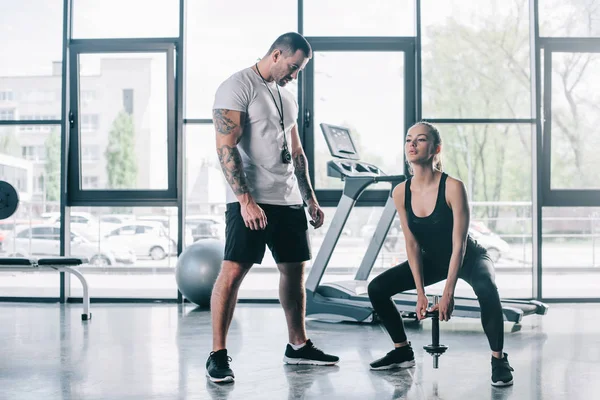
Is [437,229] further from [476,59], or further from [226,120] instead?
[476,59]

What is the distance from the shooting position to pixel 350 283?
13.6 ft

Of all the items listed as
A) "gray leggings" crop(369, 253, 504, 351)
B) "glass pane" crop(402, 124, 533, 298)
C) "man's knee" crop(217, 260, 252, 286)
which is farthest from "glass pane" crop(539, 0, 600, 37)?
"man's knee" crop(217, 260, 252, 286)

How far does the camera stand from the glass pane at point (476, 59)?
4965mm

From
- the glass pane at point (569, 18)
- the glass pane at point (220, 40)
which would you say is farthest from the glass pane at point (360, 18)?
the glass pane at point (569, 18)

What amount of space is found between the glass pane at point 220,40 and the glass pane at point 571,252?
2.27 metres

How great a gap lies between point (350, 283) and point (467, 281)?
1722 mm

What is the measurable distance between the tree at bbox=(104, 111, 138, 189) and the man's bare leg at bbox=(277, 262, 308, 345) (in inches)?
107

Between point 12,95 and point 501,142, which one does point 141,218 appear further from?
point 501,142

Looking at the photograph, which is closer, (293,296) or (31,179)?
(293,296)

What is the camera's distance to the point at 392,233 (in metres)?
5.51

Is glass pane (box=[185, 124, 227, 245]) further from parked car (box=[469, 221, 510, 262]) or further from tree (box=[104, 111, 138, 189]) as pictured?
parked car (box=[469, 221, 510, 262])

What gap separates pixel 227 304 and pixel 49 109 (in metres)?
3.32

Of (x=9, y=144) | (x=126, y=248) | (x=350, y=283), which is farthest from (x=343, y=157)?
(x=9, y=144)

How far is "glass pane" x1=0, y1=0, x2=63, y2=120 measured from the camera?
5.07m
